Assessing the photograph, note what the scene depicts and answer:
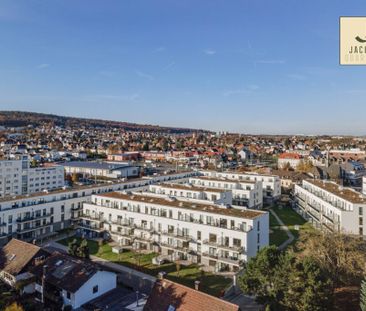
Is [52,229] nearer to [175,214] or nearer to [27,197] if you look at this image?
[27,197]

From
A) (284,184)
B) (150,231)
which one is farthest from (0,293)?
(284,184)

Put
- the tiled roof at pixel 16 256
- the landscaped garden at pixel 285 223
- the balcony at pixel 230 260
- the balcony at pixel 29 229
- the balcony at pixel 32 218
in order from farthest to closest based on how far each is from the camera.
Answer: the landscaped garden at pixel 285 223 → the balcony at pixel 32 218 → the balcony at pixel 29 229 → the balcony at pixel 230 260 → the tiled roof at pixel 16 256

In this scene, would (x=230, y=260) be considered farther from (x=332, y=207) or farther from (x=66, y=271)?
(x=332, y=207)

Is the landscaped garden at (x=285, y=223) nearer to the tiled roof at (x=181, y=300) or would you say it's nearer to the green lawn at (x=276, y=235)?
the green lawn at (x=276, y=235)

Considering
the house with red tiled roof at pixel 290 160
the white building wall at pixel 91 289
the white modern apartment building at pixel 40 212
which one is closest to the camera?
Result: the white building wall at pixel 91 289

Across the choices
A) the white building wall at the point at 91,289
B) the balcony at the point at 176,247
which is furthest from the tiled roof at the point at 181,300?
the balcony at the point at 176,247

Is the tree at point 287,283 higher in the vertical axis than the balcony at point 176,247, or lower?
higher

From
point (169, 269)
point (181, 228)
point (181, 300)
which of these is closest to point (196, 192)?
point (181, 228)
